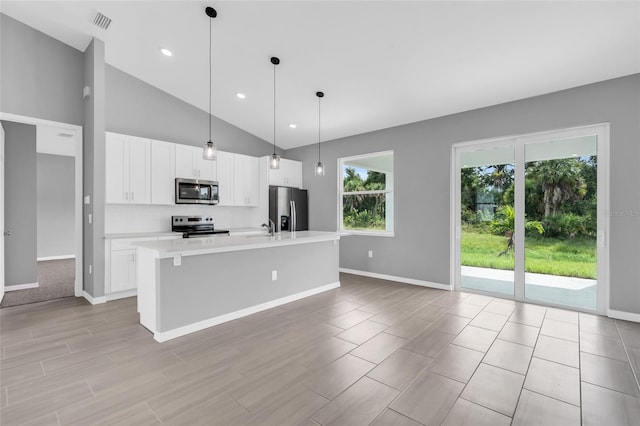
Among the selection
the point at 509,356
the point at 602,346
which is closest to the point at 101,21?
the point at 509,356

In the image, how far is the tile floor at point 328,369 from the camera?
Answer: 187 cm

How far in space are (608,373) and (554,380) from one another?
20.3 inches

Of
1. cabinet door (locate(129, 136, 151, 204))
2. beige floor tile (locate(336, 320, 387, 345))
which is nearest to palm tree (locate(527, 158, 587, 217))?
beige floor tile (locate(336, 320, 387, 345))

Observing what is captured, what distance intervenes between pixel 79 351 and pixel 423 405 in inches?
113

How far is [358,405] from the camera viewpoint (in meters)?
1.94

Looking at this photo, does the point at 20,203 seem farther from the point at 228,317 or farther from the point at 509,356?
the point at 509,356

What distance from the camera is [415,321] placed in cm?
342

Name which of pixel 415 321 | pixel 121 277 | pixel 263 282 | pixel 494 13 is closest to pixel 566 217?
pixel 415 321

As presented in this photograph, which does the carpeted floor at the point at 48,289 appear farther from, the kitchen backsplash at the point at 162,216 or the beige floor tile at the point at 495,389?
the beige floor tile at the point at 495,389

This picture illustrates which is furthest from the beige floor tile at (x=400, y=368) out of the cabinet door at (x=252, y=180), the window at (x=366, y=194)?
the cabinet door at (x=252, y=180)

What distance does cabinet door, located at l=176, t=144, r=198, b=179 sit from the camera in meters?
5.05

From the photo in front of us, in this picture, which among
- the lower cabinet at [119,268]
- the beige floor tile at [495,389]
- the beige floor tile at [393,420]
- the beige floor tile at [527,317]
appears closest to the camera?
the beige floor tile at [393,420]

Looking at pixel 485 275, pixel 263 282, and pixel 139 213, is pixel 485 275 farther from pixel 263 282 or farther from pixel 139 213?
pixel 139 213

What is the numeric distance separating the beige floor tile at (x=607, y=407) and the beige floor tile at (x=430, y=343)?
0.99m
